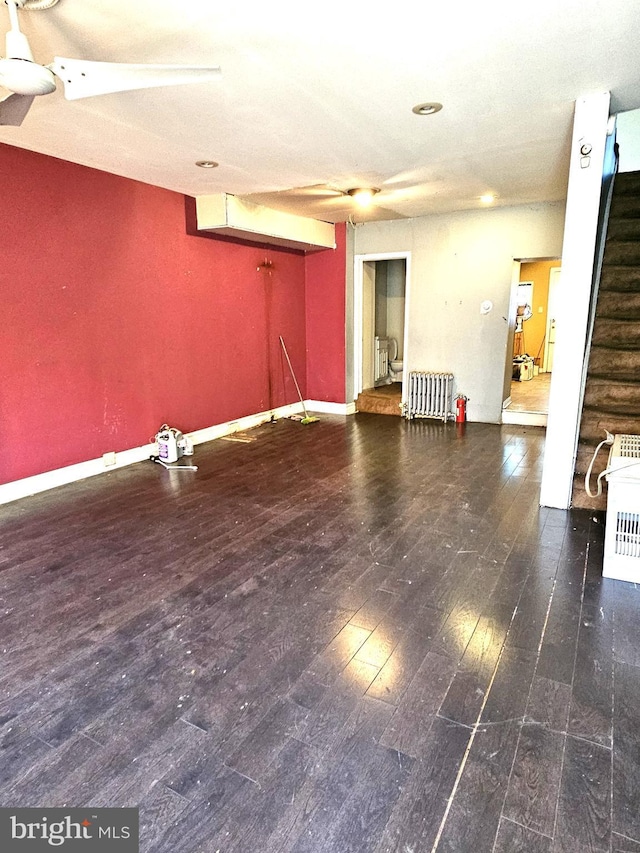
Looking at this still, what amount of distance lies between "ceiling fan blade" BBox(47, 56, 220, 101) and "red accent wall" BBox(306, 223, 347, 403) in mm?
4861

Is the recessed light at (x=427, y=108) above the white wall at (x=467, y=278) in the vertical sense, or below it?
above

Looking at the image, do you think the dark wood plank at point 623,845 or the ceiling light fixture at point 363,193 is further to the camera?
the ceiling light fixture at point 363,193

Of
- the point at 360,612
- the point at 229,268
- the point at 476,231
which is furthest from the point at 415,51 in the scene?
the point at 476,231

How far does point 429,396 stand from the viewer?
6508 millimetres

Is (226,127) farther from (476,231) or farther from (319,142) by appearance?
(476,231)

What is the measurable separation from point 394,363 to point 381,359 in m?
0.35

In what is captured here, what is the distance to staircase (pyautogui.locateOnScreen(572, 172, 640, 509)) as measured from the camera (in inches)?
138

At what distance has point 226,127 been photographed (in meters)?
3.17

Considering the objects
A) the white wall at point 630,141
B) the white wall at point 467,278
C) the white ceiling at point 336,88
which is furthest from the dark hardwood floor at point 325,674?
the white wall at point 630,141

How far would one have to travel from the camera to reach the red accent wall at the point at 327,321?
674cm

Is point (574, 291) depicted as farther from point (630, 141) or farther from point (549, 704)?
point (630, 141)

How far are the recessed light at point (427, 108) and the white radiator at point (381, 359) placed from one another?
15.3ft

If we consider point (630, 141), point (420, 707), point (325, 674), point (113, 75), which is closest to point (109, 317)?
point (113, 75)

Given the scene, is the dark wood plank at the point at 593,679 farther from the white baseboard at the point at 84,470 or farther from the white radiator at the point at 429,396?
the white radiator at the point at 429,396
